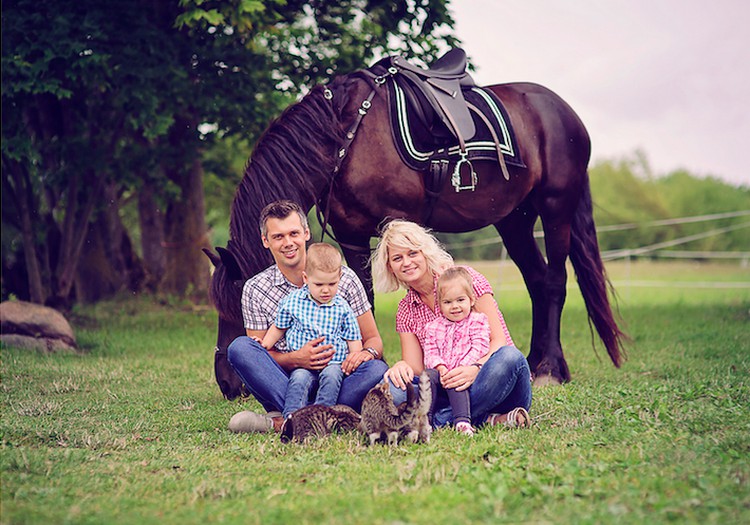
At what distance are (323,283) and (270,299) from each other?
422 mm

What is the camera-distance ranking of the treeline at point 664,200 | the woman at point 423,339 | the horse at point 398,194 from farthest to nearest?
the treeline at point 664,200, the horse at point 398,194, the woman at point 423,339

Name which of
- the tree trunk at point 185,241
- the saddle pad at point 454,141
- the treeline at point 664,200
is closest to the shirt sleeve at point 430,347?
the saddle pad at point 454,141

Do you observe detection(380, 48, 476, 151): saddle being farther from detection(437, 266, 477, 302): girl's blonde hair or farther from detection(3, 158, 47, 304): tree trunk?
detection(3, 158, 47, 304): tree trunk

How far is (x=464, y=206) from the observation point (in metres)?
5.53

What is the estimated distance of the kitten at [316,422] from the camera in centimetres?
365

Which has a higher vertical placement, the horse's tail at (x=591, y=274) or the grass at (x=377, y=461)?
the horse's tail at (x=591, y=274)

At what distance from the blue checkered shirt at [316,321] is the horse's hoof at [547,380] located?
79.9 inches

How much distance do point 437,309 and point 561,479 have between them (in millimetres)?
1349

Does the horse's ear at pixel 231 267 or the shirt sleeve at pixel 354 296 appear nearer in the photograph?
the shirt sleeve at pixel 354 296

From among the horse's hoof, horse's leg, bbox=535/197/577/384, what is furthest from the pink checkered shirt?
horse's leg, bbox=535/197/577/384

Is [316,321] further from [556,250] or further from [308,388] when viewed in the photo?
[556,250]

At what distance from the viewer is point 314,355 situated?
3883 millimetres

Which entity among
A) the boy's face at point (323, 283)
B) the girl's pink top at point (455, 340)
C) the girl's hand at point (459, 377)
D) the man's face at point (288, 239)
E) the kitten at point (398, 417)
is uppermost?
the man's face at point (288, 239)

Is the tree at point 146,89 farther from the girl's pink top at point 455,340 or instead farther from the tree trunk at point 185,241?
the girl's pink top at point 455,340
